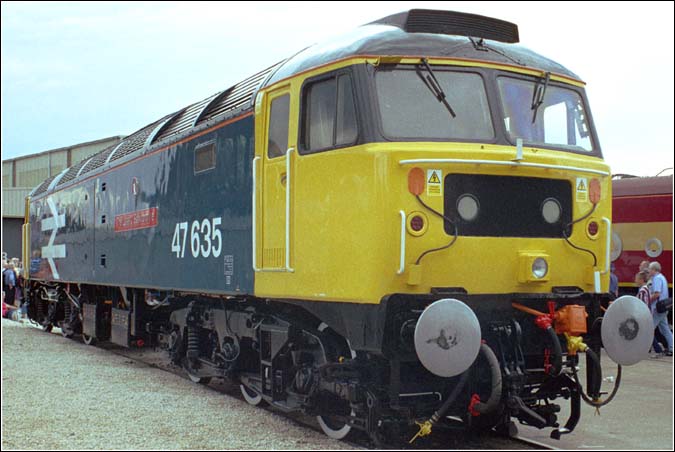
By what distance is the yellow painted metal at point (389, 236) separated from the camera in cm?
638

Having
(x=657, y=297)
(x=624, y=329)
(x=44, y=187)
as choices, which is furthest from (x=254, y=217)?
(x=44, y=187)

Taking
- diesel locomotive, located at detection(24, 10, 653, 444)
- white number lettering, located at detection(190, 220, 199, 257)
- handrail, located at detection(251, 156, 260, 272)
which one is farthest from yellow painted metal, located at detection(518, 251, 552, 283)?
white number lettering, located at detection(190, 220, 199, 257)

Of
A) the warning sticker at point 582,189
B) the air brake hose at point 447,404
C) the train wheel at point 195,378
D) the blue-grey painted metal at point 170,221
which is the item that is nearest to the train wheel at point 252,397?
the blue-grey painted metal at point 170,221

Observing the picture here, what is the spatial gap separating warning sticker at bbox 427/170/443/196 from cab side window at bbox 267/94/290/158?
1.57 m

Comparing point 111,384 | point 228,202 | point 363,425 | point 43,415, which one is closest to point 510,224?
point 363,425

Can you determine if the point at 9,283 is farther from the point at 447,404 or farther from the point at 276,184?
the point at 447,404

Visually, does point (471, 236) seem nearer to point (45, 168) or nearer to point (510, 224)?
point (510, 224)

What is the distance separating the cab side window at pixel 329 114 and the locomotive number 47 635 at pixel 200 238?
2.05 m

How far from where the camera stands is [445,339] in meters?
5.96

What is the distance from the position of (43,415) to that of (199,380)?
8.26 feet

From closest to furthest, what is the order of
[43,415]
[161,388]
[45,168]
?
[43,415]
[161,388]
[45,168]

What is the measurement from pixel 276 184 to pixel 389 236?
64.2 inches

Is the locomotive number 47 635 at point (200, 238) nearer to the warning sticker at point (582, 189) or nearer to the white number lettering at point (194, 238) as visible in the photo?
the white number lettering at point (194, 238)

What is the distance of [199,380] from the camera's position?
416 inches
